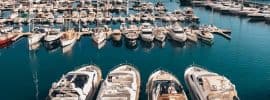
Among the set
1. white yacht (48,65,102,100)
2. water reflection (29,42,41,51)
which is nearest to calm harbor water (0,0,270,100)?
water reflection (29,42,41,51)

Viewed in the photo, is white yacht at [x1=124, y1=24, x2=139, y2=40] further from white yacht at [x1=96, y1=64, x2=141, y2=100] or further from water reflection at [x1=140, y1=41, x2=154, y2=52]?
white yacht at [x1=96, y1=64, x2=141, y2=100]

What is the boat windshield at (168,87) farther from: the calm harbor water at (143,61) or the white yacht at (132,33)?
the white yacht at (132,33)

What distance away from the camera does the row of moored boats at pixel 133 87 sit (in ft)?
148

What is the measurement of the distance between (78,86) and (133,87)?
606cm

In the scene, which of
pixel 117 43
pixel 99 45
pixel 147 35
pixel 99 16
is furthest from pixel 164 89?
pixel 99 16

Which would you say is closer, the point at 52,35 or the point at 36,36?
the point at 36,36

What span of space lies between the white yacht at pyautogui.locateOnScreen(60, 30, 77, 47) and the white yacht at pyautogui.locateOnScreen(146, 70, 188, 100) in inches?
1228

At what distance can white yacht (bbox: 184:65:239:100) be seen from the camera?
45.2 metres

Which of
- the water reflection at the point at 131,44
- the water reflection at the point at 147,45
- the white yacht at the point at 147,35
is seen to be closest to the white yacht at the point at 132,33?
the water reflection at the point at 131,44

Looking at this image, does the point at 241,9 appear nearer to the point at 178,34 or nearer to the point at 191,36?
the point at 191,36

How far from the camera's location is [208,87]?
4778cm

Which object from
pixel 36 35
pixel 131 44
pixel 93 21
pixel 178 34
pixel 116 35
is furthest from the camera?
pixel 93 21

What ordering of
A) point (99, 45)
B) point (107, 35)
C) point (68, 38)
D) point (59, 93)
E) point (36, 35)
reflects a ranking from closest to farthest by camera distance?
point (59, 93)
point (99, 45)
point (68, 38)
point (36, 35)
point (107, 35)

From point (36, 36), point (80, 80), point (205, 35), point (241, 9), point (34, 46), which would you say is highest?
point (241, 9)
